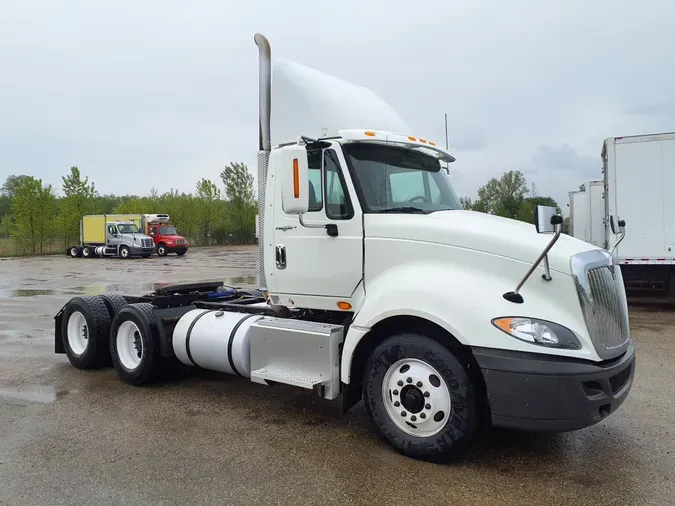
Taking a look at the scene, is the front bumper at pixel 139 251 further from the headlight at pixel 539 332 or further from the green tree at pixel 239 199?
the headlight at pixel 539 332

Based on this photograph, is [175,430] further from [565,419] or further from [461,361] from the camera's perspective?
[565,419]

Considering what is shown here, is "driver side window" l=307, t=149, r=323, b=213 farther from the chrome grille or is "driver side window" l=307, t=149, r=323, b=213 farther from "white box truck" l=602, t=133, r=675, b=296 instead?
"white box truck" l=602, t=133, r=675, b=296

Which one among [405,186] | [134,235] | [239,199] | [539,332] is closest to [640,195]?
[405,186]

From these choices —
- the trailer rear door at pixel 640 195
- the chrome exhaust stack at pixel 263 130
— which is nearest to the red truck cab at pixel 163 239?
the trailer rear door at pixel 640 195

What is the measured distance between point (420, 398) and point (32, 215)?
48577 millimetres

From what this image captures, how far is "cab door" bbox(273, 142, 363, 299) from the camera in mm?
4836

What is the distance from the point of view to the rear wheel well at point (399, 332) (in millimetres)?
4098

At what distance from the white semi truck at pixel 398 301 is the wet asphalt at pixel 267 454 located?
0.38 m

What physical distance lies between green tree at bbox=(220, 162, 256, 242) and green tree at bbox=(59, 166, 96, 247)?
1769 cm

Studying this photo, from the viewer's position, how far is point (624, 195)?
12062 mm

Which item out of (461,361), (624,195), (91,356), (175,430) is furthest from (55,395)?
(624,195)

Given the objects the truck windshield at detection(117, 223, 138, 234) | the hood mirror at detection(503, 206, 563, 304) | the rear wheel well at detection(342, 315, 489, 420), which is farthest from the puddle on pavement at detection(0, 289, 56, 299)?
the truck windshield at detection(117, 223, 138, 234)

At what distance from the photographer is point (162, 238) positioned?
135 feet

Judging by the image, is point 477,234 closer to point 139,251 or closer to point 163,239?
point 139,251
